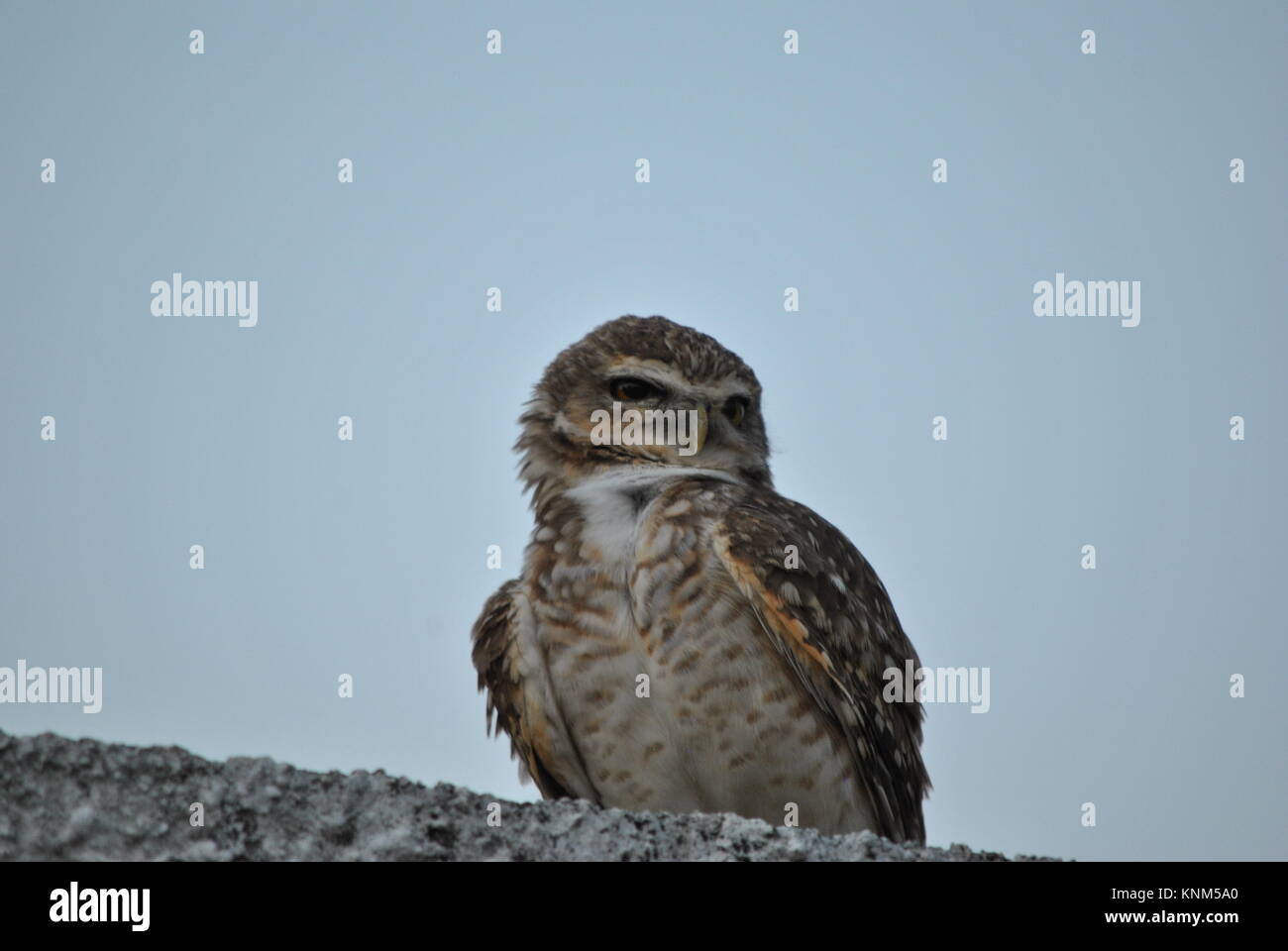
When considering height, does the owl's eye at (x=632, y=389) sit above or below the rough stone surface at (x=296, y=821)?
above

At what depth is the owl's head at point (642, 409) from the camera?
24.4 feet

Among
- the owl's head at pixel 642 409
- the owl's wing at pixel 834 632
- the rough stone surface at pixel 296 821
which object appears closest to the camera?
the rough stone surface at pixel 296 821

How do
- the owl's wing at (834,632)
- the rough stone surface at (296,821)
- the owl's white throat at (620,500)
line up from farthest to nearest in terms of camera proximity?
the owl's white throat at (620,500)
the owl's wing at (834,632)
the rough stone surface at (296,821)

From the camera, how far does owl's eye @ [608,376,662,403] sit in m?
7.52

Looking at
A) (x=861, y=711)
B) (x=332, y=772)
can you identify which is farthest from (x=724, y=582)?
(x=332, y=772)

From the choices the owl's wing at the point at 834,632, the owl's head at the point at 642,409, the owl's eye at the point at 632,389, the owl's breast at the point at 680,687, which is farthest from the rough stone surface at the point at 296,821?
the owl's eye at the point at 632,389

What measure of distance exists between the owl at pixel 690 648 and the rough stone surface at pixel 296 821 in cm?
182

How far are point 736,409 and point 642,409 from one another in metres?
0.61

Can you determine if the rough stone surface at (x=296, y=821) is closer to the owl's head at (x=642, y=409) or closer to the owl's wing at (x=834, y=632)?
the owl's wing at (x=834, y=632)

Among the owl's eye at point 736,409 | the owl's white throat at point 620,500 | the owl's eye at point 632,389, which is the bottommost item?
the owl's white throat at point 620,500

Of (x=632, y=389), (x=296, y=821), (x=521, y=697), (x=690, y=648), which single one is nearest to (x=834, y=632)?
(x=690, y=648)

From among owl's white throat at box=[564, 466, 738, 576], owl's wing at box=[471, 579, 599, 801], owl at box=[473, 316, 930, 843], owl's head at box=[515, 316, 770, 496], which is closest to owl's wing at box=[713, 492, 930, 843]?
owl at box=[473, 316, 930, 843]
